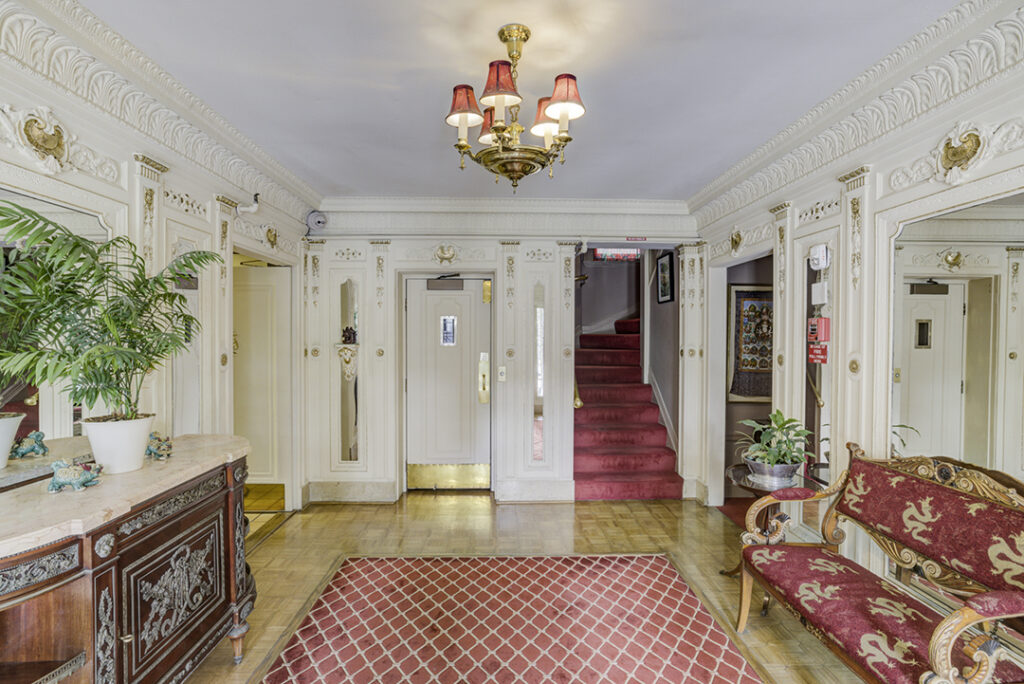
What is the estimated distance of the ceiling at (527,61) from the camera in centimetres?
183

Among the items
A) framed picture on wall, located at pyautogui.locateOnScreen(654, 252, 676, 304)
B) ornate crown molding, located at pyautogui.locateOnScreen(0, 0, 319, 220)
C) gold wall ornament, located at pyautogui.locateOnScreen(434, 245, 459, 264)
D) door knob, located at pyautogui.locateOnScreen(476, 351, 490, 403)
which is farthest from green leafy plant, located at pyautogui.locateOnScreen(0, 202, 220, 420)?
framed picture on wall, located at pyautogui.locateOnScreen(654, 252, 676, 304)

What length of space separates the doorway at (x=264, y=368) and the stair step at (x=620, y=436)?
284 centimetres

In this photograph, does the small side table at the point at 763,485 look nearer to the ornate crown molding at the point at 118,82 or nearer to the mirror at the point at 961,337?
the mirror at the point at 961,337

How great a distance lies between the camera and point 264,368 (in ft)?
14.6

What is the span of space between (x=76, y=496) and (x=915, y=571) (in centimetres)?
326

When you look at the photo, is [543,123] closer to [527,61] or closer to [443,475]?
[527,61]

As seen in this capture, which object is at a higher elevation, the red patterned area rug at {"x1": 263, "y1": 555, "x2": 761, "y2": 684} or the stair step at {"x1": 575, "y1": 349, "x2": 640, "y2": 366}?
the stair step at {"x1": 575, "y1": 349, "x2": 640, "y2": 366}

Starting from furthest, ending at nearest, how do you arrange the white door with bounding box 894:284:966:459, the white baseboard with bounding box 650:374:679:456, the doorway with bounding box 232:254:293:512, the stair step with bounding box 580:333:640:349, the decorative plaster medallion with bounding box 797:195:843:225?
1. the stair step with bounding box 580:333:640:349
2. the white baseboard with bounding box 650:374:679:456
3. the doorway with bounding box 232:254:293:512
4. the decorative plaster medallion with bounding box 797:195:843:225
5. the white door with bounding box 894:284:966:459

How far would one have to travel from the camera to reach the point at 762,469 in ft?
9.37

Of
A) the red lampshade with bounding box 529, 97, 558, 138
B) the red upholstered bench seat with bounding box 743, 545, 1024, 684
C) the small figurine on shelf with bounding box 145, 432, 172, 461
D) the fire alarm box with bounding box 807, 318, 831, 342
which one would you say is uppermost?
the red lampshade with bounding box 529, 97, 558, 138

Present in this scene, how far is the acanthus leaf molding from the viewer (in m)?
1.76

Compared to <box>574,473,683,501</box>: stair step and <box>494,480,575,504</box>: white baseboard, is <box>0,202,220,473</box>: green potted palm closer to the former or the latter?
<box>494,480,575,504</box>: white baseboard

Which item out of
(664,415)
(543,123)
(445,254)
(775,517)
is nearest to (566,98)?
(543,123)

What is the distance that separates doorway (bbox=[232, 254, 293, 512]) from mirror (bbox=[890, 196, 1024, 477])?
14.3ft
